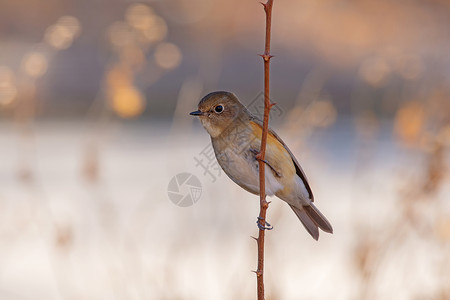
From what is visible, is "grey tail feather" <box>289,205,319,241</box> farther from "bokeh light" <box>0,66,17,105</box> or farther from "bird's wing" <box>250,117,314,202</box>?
"bokeh light" <box>0,66,17,105</box>

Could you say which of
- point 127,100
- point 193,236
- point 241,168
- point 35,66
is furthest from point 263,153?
point 193,236

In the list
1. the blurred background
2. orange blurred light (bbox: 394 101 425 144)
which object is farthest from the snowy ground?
orange blurred light (bbox: 394 101 425 144)

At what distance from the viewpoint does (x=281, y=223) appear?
12.8 feet

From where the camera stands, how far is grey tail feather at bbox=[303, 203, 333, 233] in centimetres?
278

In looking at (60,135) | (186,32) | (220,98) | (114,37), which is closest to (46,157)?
(60,135)

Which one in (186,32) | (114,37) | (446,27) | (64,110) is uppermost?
(186,32)

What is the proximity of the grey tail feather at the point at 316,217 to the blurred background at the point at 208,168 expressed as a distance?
407 mm

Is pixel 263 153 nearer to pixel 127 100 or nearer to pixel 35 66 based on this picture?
pixel 127 100

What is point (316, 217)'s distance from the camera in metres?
2.86

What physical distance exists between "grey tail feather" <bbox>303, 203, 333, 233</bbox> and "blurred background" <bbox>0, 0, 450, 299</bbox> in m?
0.41

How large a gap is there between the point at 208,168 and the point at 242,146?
14 centimetres

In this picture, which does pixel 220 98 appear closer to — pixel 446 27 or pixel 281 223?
pixel 281 223

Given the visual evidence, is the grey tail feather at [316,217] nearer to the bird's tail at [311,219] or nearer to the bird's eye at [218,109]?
the bird's tail at [311,219]

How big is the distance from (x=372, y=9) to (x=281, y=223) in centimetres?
807
